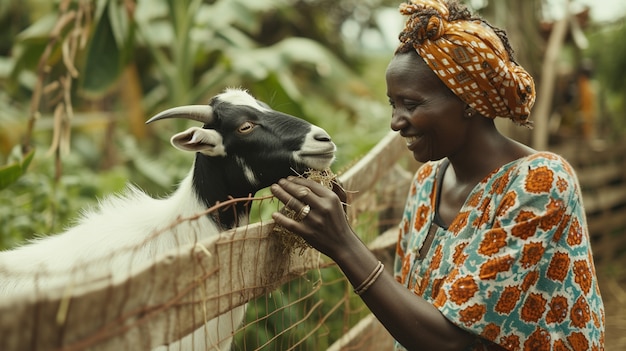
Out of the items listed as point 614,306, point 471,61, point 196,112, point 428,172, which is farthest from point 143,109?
point 471,61

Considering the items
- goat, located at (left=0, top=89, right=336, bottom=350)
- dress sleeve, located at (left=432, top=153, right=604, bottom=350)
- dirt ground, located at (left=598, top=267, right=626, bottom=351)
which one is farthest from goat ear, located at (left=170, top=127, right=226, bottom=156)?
dirt ground, located at (left=598, top=267, right=626, bottom=351)

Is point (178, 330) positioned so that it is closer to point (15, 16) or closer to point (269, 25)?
point (15, 16)

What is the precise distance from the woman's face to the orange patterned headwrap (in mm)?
39

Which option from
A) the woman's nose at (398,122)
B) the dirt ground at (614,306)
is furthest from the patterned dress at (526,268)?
the dirt ground at (614,306)

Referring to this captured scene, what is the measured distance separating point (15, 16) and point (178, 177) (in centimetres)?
658

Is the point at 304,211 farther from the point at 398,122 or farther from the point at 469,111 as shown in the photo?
the point at 469,111

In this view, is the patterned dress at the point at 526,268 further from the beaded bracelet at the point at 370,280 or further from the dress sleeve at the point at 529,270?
the beaded bracelet at the point at 370,280

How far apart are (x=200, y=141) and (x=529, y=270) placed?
134 centimetres

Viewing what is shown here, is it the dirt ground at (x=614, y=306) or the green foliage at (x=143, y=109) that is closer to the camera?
the green foliage at (x=143, y=109)

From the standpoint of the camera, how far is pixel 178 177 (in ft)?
19.3

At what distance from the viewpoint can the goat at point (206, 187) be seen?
8.46 ft

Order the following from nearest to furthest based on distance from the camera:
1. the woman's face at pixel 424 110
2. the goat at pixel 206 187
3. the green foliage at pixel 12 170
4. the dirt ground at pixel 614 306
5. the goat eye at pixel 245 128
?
the woman's face at pixel 424 110 → the goat at pixel 206 187 → the goat eye at pixel 245 128 → the green foliage at pixel 12 170 → the dirt ground at pixel 614 306

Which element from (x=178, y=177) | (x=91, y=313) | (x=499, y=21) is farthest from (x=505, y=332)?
(x=499, y=21)

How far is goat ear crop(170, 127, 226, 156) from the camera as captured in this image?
2.62 metres
